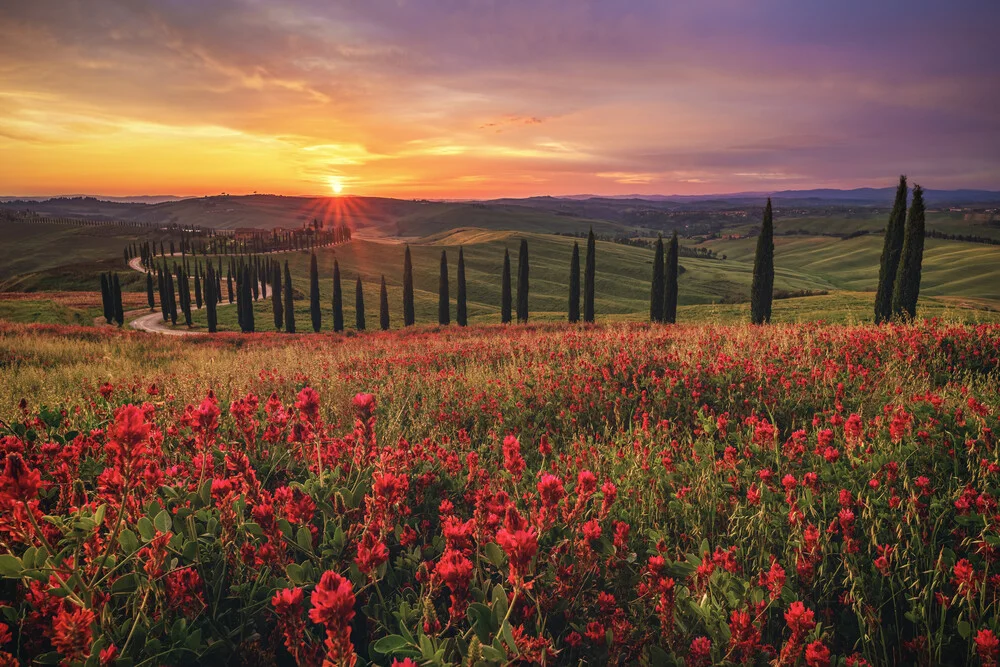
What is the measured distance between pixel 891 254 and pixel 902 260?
9.22ft

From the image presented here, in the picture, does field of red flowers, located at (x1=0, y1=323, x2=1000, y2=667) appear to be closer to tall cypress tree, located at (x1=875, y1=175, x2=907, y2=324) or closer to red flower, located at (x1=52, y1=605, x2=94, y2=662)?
red flower, located at (x1=52, y1=605, x2=94, y2=662)

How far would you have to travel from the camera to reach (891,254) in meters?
38.8

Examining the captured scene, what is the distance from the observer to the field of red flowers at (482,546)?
1.82 metres

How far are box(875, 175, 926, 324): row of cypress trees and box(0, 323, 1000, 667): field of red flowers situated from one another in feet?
126

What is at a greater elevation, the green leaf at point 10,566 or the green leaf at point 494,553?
the green leaf at point 10,566

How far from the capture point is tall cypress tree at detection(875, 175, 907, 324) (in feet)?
125

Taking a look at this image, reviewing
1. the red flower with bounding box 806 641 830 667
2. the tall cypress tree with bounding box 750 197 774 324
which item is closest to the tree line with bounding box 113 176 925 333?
the tall cypress tree with bounding box 750 197 774 324

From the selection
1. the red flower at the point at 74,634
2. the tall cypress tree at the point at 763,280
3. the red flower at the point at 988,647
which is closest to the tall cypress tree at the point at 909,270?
the tall cypress tree at the point at 763,280

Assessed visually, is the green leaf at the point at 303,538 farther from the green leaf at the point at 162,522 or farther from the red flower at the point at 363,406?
the red flower at the point at 363,406

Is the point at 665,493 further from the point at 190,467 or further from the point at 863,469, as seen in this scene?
the point at 190,467

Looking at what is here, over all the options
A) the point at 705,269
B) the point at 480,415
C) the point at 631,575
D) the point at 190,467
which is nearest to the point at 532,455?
the point at 480,415

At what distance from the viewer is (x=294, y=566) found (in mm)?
2018

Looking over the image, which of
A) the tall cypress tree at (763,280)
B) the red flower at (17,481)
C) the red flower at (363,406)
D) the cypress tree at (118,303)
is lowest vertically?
the cypress tree at (118,303)

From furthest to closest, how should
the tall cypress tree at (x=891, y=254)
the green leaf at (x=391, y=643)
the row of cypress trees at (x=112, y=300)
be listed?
the row of cypress trees at (x=112, y=300), the tall cypress tree at (x=891, y=254), the green leaf at (x=391, y=643)
